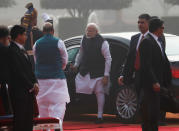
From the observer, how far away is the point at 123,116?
11719 mm

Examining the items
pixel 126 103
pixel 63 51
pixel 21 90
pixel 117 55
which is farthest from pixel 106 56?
pixel 21 90

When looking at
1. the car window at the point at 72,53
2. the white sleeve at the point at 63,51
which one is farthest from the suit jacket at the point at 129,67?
the car window at the point at 72,53

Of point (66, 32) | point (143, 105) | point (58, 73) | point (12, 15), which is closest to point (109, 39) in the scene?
point (58, 73)

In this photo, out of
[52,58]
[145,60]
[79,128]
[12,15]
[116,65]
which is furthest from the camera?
[12,15]

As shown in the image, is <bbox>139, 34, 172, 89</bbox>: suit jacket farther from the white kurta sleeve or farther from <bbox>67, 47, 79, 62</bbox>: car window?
<bbox>67, 47, 79, 62</bbox>: car window

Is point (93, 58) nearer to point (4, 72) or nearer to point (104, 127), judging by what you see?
point (104, 127)

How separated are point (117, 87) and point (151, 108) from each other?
3667 millimetres

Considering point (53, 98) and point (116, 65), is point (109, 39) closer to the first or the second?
point (116, 65)

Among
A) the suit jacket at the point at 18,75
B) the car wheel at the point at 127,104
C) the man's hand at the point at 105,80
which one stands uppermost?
the suit jacket at the point at 18,75

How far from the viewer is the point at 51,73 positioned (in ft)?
32.8

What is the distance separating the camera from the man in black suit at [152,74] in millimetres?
7992

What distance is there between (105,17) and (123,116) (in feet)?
427

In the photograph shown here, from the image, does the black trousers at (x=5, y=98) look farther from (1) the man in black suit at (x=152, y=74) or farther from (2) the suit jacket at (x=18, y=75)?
(1) the man in black suit at (x=152, y=74)

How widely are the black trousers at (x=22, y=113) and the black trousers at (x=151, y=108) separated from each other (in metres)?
1.39
